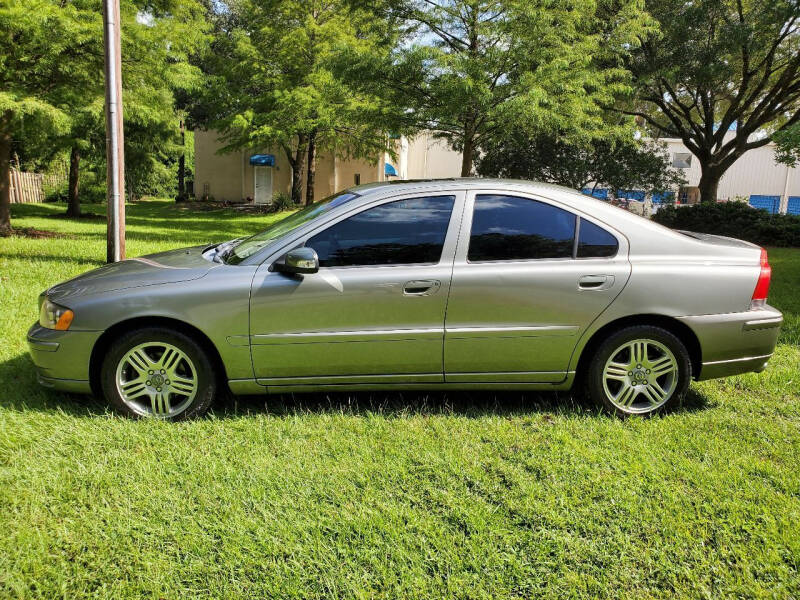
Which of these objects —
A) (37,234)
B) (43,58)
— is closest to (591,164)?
(43,58)

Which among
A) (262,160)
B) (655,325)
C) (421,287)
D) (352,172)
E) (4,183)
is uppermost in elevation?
(262,160)

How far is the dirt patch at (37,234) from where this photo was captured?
13.5 m

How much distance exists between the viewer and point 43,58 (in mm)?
10523

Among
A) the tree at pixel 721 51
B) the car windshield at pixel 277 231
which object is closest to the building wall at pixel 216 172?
the tree at pixel 721 51

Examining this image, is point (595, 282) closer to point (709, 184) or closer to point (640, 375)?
point (640, 375)

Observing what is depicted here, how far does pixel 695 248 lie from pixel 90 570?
3.89 metres

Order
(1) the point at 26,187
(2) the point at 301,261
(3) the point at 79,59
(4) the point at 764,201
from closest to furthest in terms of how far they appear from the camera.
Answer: (2) the point at 301,261 < (3) the point at 79,59 < (1) the point at 26,187 < (4) the point at 764,201

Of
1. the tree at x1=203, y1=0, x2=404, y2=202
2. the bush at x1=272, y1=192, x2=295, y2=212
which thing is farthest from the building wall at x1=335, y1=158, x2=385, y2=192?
the tree at x1=203, y1=0, x2=404, y2=202

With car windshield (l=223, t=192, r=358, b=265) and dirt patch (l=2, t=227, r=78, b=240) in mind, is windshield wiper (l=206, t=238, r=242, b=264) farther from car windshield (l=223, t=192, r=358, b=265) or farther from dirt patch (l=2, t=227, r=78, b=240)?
dirt patch (l=2, t=227, r=78, b=240)

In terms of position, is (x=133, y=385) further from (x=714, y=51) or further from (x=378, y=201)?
(x=714, y=51)

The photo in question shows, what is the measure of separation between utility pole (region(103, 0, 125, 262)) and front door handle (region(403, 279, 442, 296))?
5929 mm

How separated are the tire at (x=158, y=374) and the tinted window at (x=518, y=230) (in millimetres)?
1887

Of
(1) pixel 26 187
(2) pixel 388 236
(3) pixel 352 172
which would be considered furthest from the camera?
(3) pixel 352 172

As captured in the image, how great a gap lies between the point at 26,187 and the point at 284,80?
53.5ft
